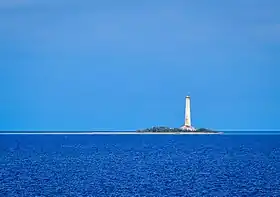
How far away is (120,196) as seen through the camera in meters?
53.7

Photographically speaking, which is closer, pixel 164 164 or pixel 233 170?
pixel 233 170

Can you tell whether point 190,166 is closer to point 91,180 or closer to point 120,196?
point 91,180

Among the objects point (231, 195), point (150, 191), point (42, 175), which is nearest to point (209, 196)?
point (231, 195)

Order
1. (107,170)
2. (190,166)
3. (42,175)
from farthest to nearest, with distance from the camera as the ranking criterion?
Answer: (190,166) → (107,170) → (42,175)

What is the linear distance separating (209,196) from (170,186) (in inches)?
267

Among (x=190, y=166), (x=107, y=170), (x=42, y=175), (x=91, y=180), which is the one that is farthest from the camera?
(x=190, y=166)

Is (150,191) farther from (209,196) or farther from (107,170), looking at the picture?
(107,170)

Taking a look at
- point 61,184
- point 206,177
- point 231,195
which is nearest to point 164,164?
point 206,177

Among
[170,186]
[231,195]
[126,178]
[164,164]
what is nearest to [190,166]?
[164,164]

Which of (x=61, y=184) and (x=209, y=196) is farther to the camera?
(x=61, y=184)

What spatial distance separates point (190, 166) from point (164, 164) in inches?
202

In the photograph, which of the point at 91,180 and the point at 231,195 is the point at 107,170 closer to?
the point at 91,180

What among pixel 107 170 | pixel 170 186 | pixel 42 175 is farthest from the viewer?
pixel 107 170

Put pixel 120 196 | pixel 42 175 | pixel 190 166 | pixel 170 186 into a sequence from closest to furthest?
pixel 120 196, pixel 170 186, pixel 42 175, pixel 190 166
